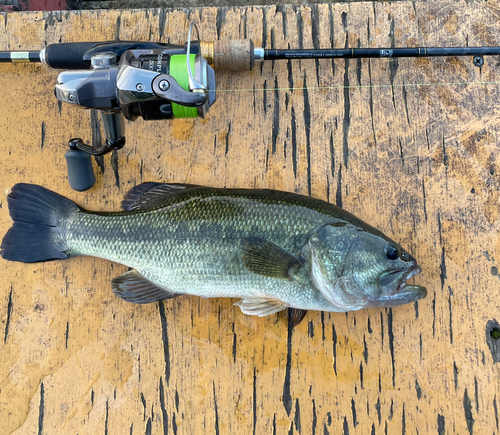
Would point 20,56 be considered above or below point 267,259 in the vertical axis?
above

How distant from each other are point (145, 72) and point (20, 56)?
973 millimetres

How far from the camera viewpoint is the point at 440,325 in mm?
2002

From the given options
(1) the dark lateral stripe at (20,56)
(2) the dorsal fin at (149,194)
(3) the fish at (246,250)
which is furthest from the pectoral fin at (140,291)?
(1) the dark lateral stripe at (20,56)

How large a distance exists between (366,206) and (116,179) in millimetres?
1458

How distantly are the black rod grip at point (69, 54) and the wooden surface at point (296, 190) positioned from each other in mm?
319

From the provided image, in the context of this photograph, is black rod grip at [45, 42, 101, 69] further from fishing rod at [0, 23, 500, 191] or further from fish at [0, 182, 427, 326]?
fish at [0, 182, 427, 326]

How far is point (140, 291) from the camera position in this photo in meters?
1.94

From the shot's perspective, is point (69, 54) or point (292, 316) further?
point (292, 316)

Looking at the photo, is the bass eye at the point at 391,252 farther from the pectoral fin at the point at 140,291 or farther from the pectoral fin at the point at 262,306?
the pectoral fin at the point at 140,291

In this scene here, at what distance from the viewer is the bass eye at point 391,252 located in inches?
69.8

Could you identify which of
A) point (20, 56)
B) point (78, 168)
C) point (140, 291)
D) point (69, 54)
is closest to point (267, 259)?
point (140, 291)

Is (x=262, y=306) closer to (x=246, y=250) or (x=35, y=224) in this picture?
(x=246, y=250)

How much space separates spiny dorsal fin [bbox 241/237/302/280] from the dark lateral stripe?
60.5 inches

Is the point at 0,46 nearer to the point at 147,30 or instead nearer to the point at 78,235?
the point at 147,30
